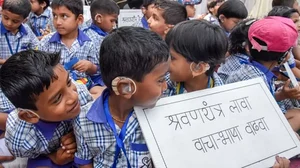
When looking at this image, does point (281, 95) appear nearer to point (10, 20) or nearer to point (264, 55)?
point (264, 55)

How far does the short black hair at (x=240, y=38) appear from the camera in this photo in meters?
1.62

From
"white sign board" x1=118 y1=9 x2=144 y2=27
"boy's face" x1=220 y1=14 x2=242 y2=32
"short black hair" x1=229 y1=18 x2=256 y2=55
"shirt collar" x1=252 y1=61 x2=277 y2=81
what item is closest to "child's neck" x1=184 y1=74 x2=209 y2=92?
"shirt collar" x1=252 y1=61 x2=277 y2=81

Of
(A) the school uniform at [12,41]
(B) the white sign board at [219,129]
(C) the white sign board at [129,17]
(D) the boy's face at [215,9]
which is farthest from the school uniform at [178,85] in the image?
(D) the boy's face at [215,9]

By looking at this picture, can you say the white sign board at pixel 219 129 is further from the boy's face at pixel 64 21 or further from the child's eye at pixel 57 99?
the boy's face at pixel 64 21

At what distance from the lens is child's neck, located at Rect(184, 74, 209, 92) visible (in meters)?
1.24

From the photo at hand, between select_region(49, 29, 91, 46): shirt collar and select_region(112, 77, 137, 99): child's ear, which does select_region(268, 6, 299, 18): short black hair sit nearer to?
select_region(49, 29, 91, 46): shirt collar

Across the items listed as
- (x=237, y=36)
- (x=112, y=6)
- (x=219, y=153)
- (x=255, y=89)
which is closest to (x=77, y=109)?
(x=219, y=153)

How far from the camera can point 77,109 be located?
0.92 m

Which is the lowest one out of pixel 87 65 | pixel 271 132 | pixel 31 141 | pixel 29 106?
pixel 87 65

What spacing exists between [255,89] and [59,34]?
125 cm

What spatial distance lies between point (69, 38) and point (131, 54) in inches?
45.8

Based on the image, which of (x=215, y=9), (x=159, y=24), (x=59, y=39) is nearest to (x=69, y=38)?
(x=59, y=39)

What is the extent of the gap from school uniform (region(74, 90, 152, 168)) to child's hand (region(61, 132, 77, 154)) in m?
0.03

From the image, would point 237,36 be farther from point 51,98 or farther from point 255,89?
point 51,98
